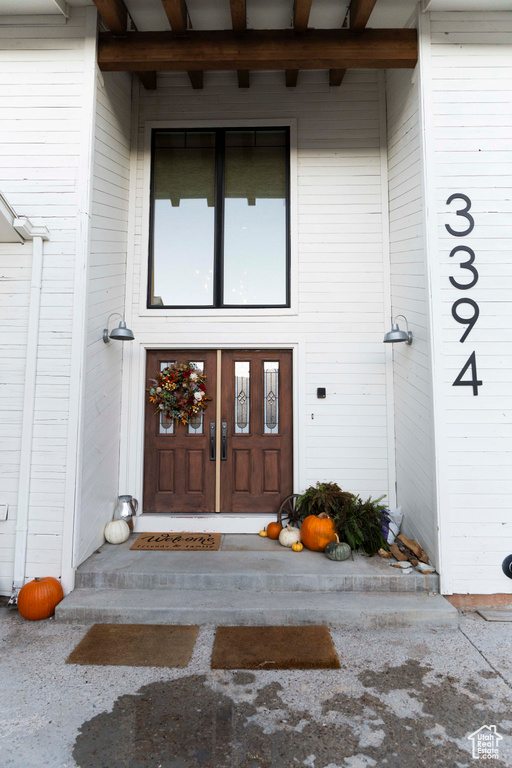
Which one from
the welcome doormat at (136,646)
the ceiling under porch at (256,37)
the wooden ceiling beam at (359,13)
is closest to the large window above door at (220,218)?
the ceiling under porch at (256,37)

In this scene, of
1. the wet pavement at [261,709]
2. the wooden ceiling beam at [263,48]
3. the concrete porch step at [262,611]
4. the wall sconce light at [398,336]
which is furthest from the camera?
the wall sconce light at [398,336]

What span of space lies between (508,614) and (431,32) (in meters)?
4.81

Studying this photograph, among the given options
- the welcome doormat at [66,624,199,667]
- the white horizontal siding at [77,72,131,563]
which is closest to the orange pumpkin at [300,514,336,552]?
the welcome doormat at [66,624,199,667]

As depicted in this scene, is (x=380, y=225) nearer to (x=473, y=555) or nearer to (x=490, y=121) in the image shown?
(x=490, y=121)

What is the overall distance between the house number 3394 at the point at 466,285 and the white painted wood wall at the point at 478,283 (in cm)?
3

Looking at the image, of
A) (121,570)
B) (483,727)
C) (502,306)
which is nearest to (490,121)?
(502,306)

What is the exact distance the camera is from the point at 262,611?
3.01 m

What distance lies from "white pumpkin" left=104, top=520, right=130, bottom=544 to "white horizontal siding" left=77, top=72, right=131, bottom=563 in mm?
66

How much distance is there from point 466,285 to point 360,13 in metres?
2.40

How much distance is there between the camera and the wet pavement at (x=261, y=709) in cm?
189

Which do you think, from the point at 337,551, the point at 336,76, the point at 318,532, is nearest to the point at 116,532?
the point at 318,532

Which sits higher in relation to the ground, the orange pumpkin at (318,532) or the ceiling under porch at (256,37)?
the ceiling under porch at (256,37)

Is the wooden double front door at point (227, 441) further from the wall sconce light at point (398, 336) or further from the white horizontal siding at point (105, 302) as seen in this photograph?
the wall sconce light at point (398, 336)

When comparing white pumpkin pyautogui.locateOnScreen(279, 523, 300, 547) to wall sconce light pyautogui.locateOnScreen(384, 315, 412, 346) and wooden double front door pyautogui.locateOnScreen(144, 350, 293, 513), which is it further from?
wall sconce light pyautogui.locateOnScreen(384, 315, 412, 346)
